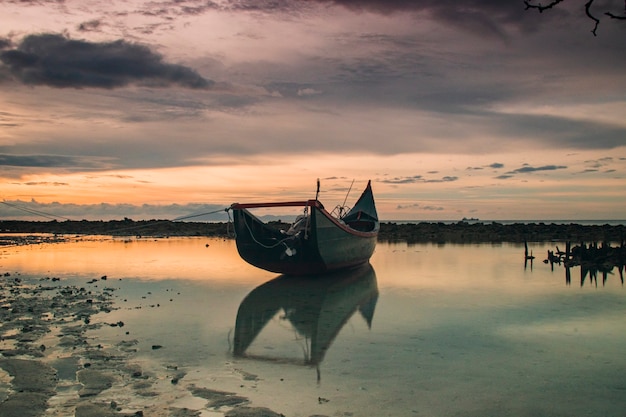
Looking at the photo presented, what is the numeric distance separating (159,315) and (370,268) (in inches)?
483

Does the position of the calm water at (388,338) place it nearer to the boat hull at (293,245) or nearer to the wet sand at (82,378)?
the wet sand at (82,378)

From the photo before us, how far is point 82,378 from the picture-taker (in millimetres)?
6996

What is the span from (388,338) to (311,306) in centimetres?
392

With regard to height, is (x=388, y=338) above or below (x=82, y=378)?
below

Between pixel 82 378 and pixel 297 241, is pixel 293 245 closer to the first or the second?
pixel 297 241

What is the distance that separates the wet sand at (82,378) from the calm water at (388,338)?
0.21 metres

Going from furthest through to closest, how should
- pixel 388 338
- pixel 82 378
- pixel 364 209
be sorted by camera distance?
pixel 364 209 → pixel 388 338 → pixel 82 378

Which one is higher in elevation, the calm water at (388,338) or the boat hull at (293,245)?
the boat hull at (293,245)

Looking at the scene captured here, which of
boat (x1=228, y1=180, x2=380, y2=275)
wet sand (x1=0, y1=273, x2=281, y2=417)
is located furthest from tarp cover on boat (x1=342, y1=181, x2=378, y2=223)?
wet sand (x1=0, y1=273, x2=281, y2=417)

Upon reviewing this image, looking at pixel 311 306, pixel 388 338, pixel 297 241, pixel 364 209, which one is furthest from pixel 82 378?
pixel 364 209

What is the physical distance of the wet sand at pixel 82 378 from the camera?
19.5ft

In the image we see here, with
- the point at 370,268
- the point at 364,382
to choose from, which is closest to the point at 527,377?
the point at 364,382

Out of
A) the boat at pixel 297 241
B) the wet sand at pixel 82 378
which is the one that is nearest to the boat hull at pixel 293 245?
the boat at pixel 297 241

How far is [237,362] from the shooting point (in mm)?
8156
